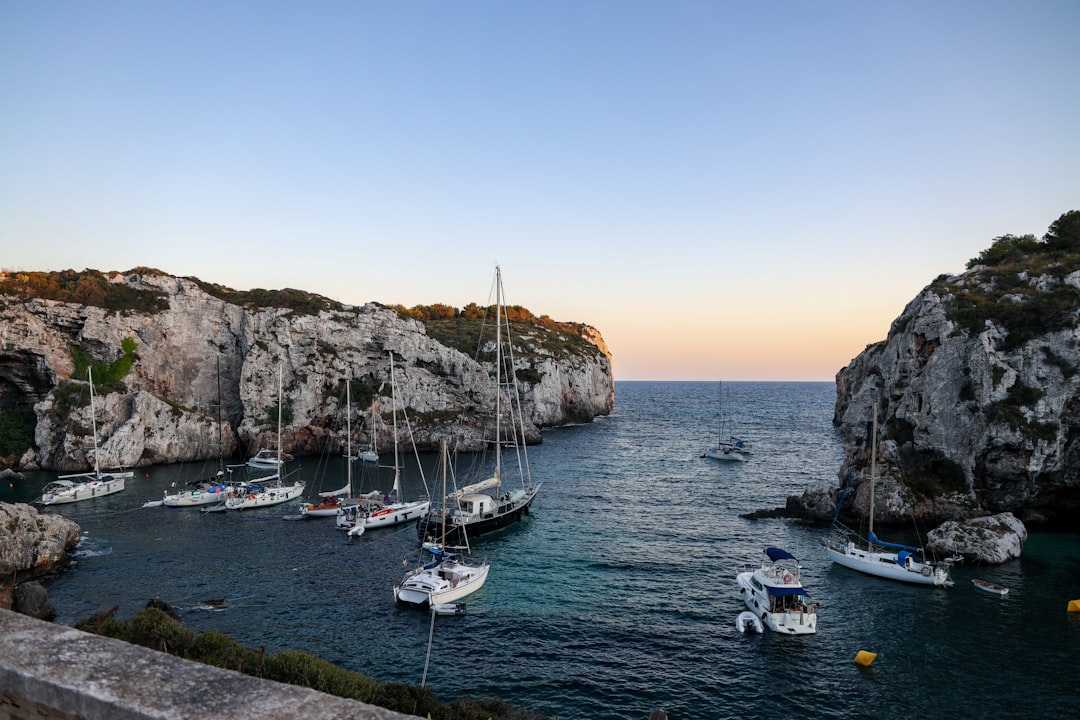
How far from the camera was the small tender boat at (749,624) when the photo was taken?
31281 millimetres

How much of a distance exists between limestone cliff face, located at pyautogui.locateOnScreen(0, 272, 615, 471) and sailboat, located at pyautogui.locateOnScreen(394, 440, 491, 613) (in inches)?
1936

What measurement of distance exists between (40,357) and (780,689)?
3595 inches

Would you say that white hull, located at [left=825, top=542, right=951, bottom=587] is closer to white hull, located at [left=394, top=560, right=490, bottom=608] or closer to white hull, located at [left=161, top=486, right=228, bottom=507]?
white hull, located at [left=394, top=560, right=490, bottom=608]

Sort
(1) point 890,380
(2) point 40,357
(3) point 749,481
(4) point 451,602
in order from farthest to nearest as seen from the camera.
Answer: (2) point 40,357 < (3) point 749,481 < (1) point 890,380 < (4) point 451,602

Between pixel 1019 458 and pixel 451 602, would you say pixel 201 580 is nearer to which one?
pixel 451 602

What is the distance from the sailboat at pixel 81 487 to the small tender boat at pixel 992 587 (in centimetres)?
7494

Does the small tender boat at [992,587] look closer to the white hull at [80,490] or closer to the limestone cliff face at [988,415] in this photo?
the limestone cliff face at [988,415]

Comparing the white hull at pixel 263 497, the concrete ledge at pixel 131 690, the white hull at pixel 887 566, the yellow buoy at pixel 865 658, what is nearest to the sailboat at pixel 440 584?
the yellow buoy at pixel 865 658

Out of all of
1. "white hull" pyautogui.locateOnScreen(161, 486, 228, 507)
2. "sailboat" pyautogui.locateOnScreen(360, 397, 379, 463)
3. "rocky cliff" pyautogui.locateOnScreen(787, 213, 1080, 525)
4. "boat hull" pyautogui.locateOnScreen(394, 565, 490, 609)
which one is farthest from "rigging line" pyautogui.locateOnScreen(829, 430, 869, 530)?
"white hull" pyautogui.locateOnScreen(161, 486, 228, 507)

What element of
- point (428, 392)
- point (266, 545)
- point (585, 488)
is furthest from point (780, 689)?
point (428, 392)

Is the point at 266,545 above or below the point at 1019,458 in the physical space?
below

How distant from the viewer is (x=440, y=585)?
112 feet

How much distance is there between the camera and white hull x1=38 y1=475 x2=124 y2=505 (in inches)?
2233

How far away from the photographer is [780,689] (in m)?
25.8
